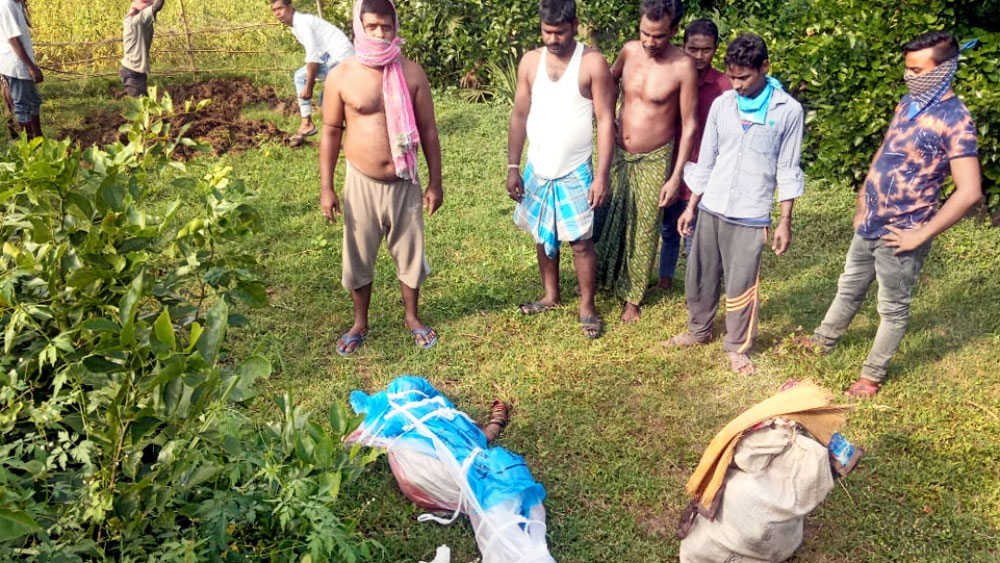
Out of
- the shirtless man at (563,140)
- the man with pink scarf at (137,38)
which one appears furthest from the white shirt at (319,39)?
the shirtless man at (563,140)

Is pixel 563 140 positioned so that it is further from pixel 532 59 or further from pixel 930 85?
pixel 930 85

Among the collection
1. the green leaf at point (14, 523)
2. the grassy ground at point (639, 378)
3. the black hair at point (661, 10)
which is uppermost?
the black hair at point (661, 10)

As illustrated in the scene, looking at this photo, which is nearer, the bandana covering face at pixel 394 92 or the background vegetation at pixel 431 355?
the background vegetation at pixel 431 355

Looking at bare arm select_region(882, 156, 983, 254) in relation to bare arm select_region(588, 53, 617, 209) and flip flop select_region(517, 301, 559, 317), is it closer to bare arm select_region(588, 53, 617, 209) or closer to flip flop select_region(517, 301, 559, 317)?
bare arm select_region(588, 53, 617, 209)

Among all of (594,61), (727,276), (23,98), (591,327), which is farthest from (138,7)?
(727,276)

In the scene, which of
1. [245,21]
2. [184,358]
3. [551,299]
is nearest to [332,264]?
[551,299]

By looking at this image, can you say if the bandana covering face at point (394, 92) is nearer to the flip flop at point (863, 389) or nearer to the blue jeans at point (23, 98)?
the flip flop at point (863, 389)

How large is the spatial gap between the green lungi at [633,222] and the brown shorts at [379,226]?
1.12m

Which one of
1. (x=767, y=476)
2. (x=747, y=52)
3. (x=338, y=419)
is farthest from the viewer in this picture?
(x=747, y=52)

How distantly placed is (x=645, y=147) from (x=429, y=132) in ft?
3.85

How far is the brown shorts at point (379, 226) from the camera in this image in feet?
13.9

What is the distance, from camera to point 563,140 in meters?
4.36

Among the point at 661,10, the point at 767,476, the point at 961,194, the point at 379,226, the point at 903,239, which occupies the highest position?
the point at 661,10

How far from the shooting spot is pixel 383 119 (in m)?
4.08
